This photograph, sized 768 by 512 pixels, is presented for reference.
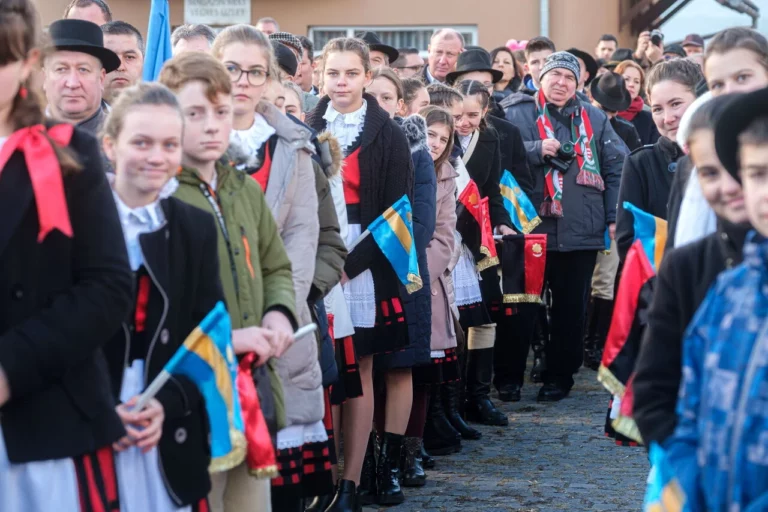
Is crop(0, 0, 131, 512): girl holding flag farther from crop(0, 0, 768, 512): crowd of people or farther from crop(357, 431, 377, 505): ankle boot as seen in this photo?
crop(357, 431, 377, 505): ankle boot

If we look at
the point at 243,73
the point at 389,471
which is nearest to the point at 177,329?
the point at 243,73

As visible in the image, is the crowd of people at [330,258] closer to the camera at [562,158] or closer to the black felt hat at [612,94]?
the camera at [562,158]

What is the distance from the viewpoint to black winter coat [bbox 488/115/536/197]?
887 cm

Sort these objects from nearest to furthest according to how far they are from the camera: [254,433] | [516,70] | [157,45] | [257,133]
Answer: [254,433]
[257,133]
[157,45]
[516,70]

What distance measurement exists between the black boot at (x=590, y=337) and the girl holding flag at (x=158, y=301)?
24.8ft

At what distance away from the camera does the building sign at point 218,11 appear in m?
21.5

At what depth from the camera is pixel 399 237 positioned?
603 centimetres

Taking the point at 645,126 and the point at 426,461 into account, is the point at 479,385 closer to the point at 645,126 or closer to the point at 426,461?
the point at 426,461

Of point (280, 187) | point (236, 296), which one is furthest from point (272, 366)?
point (280, 187)

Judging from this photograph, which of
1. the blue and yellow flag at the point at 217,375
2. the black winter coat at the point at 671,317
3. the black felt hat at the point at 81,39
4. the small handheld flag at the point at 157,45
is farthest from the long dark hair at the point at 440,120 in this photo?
the black winter coat at the point at 671,317

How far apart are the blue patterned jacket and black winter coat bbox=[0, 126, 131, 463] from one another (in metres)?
1.28

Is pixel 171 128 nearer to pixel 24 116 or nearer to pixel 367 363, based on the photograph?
pixel 24 116

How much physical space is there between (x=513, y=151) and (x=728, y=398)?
6.35m

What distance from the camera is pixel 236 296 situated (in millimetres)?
3859
